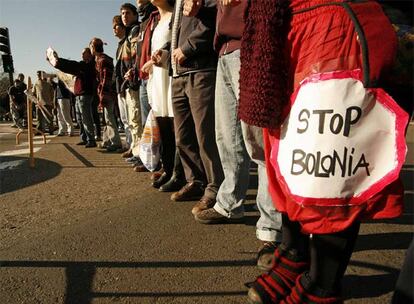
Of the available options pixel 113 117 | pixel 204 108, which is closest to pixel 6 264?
pixel 204 108

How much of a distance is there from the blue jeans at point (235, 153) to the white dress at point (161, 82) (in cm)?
111

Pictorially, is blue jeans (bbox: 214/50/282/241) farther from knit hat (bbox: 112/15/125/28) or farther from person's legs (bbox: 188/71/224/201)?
knit hat (bbox: 112/15/125/28)

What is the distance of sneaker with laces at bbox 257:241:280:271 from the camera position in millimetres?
1922

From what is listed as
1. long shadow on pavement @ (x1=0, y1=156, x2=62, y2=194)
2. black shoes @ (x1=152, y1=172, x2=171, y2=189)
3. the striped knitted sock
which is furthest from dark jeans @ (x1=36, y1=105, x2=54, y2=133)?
the striped knitted sock

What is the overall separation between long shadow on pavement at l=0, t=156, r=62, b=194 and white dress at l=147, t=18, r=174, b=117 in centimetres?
205

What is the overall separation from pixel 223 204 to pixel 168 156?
139 cm

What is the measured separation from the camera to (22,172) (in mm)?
4969

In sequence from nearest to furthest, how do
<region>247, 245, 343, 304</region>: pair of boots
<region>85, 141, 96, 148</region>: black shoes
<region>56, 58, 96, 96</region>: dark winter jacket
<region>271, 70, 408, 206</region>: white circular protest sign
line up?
<region>271, 70, 408, 206</region>: white circular protest sign → <region>247, 245, 343, 304</region>: pair of boots → <region>56, 58, 96, 96</region>: dark winter jacket → <region>85, 141, 96, 148</region>: black shoes

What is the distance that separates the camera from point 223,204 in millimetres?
2555

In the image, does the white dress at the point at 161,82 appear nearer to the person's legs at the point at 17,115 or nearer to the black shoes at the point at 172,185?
the black shoes at the point at 172,185

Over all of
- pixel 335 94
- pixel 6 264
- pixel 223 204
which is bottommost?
pixel 6 264

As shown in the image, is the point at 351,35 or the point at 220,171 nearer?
the point at 351,35

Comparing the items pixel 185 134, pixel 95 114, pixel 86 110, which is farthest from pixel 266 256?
pixel 95 114

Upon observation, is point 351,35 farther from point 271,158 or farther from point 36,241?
point 36,241
